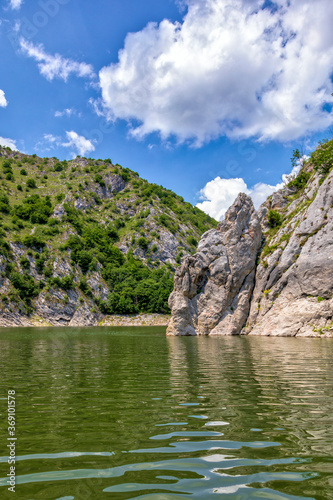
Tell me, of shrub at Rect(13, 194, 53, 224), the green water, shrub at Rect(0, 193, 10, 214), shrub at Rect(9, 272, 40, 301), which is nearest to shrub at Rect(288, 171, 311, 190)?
the green water

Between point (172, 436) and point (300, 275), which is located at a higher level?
point (300, 275)

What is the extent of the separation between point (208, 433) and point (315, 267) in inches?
1675

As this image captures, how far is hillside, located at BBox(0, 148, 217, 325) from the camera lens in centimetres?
11944

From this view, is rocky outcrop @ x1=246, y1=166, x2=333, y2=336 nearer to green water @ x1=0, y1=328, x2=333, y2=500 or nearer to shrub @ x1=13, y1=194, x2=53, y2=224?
green water @ x1=0, y1=328, x2=333, y2=500

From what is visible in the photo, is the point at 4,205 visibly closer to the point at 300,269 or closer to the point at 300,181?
the point at 300,181

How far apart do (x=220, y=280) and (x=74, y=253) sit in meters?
97.4

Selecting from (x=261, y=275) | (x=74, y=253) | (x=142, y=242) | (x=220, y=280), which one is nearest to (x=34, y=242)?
(x=74, y=253)

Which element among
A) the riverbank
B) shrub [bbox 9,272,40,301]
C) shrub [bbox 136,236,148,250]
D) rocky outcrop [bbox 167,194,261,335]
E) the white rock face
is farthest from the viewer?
shrub [bbox 136,236,148,250]

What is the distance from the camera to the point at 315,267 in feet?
150

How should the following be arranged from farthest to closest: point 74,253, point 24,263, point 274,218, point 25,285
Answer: point 74,253 < point 24,263 < point 25,285 < point 274,218

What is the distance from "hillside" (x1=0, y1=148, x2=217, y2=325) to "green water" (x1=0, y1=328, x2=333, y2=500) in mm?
104812

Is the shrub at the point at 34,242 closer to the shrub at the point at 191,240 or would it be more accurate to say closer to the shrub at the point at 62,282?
the shrub at the point at 62,282

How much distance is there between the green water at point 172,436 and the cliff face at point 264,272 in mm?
31858

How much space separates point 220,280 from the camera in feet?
190
